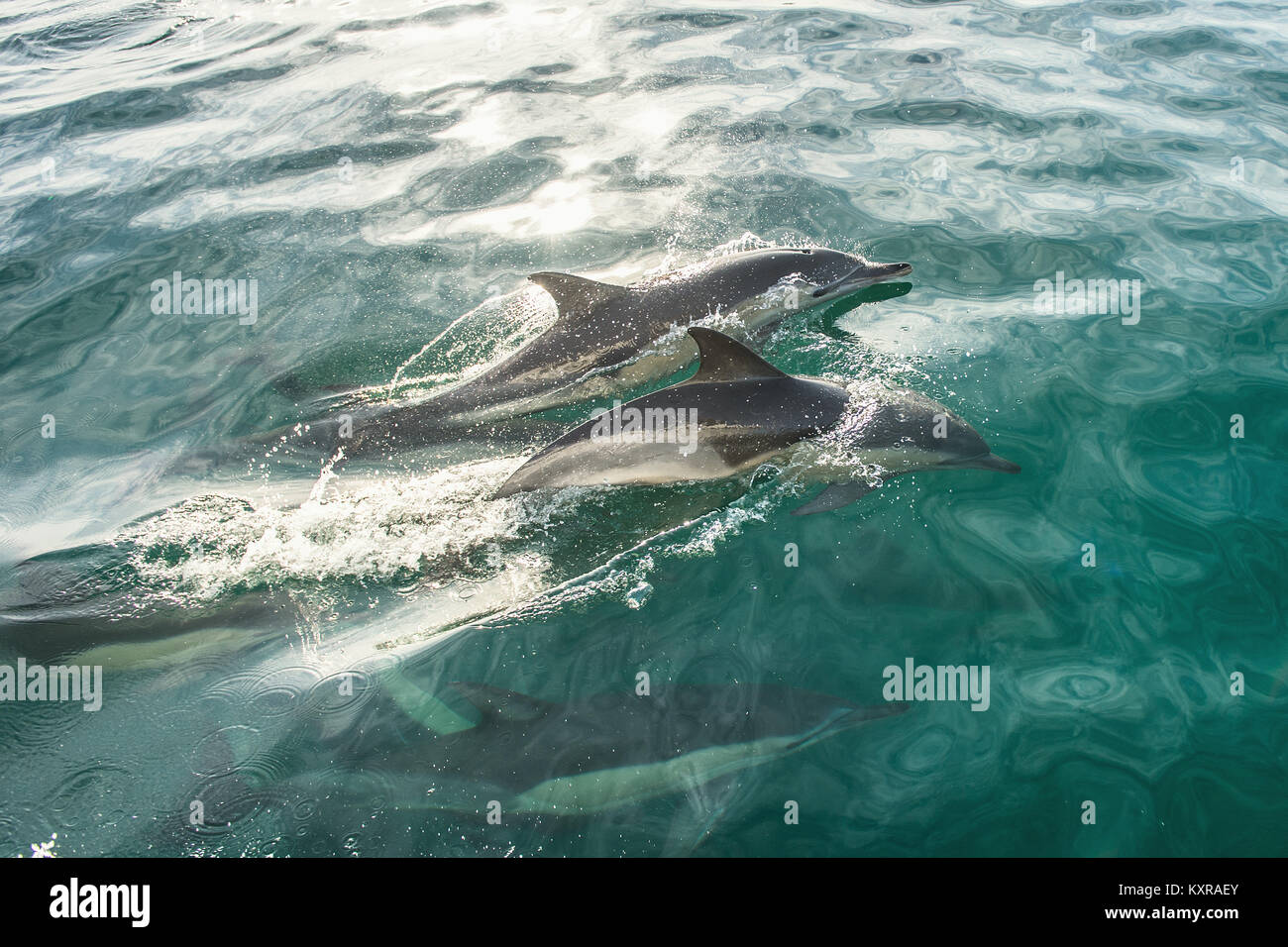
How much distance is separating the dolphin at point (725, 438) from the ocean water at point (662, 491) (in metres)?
0.20

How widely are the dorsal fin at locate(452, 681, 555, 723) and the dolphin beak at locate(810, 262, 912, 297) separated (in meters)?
4.80

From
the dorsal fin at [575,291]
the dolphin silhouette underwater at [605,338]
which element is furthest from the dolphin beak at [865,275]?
the dorsal fin at [575,291]

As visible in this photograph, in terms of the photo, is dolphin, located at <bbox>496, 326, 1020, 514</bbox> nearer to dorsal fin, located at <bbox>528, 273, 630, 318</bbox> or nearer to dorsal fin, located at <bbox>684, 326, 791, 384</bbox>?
dorsal fin, located at <bbox>684, 326, 791, 384</bbox>

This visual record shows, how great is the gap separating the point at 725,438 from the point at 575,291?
1.99 metres

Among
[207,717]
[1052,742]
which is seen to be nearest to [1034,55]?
[1052,742]

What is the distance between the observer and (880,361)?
7.02m

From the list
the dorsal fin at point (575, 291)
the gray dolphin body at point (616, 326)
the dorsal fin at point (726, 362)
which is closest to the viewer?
the dorsal fin at point (726, 362)

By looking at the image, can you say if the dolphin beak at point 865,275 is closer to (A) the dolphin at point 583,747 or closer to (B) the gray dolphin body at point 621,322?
(B) the gray dolphin body at point 621,322

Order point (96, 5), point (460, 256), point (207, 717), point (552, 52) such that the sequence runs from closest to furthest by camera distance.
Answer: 1. point (207, 717)
2. point (460, 256)
3. point (552, 52)
4. point (96, 5)

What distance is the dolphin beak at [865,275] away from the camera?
789 centimetres

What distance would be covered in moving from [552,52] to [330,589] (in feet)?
37.9

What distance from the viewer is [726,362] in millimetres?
5930

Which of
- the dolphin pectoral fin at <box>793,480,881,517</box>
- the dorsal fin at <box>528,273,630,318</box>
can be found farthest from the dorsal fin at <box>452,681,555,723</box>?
the dorsal fin at <box>528,273,630,318</box>
